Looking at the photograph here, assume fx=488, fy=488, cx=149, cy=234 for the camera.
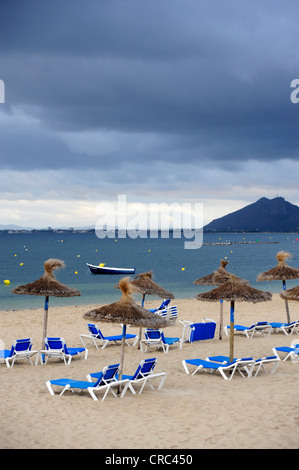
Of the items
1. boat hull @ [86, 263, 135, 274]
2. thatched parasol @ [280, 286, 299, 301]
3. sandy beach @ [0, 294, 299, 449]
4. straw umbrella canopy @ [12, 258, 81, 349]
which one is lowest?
boat hull @ [86, 263, 135, 274]

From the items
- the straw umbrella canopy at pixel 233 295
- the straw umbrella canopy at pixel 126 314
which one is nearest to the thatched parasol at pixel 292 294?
the straw umbrella canopy at pixel 233 295

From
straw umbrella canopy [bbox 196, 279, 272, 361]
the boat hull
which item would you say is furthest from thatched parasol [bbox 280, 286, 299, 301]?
the boat hull

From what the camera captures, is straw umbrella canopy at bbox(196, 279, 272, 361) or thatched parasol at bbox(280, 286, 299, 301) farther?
thatched parasol at bbox(280, 286, 299, 301)

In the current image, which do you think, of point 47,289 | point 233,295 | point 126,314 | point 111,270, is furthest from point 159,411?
point 111,270

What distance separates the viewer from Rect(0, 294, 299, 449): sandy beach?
6656 mm

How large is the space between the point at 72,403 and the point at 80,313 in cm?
1404

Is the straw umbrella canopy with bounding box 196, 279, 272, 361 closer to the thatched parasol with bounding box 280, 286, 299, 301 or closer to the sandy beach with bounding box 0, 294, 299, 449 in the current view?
the sandy beach with bounding box 0, 294, 299, 449

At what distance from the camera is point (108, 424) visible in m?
7.39

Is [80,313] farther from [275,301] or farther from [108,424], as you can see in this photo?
[108,424]

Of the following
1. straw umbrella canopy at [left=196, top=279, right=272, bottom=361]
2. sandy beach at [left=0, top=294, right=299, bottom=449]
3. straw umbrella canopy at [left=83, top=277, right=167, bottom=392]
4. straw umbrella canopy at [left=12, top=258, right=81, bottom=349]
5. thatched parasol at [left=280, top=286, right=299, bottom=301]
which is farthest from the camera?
thatched parasol at [left=280, top=286, right=299, bottom=301]

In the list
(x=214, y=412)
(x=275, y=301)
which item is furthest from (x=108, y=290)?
(x=214, y=412)

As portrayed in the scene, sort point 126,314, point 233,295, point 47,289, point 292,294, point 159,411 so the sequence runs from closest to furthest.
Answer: point 159,411
point 126,314
point 233,295
point 47,289
point 292,294

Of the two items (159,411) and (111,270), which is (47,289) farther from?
(111,270)

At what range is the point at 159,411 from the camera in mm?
Result: 8117
